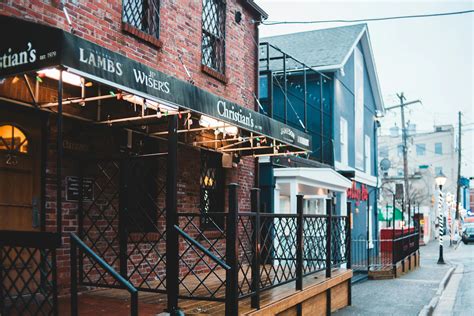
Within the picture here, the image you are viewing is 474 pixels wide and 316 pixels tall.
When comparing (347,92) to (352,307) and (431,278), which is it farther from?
(352,307)

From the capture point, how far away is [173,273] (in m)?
6.16

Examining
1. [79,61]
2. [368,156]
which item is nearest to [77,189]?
[79,61]

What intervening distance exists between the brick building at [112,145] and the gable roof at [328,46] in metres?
8.63

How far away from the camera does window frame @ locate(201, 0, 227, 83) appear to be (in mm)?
10219

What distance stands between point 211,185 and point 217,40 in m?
2.91

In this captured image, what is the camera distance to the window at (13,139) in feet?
21.1

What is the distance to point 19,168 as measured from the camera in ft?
21.5

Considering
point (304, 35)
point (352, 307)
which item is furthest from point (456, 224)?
point (352, 307)

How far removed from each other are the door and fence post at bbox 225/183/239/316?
8.12ft

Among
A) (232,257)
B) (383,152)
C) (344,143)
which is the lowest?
(232,257)

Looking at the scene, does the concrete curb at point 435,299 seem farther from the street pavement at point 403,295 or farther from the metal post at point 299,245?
the metal post at point 299,245

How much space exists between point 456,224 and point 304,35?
106ft

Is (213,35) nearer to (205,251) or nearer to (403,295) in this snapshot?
(205,251)

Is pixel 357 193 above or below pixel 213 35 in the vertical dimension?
below
